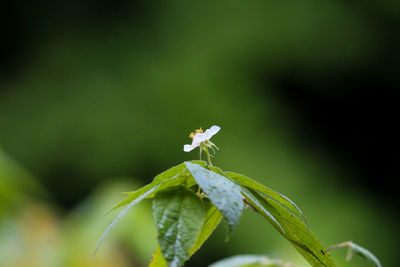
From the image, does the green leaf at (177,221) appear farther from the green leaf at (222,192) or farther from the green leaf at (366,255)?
the green leaf at (366,255)

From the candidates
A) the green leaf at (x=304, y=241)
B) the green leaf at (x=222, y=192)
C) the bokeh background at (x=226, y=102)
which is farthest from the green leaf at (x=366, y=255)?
the bokeh background at (x=226, y=102)

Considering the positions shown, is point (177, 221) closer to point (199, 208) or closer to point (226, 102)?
point (199, 208)

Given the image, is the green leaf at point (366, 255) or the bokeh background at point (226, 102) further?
the bokeh background at point (226, 102)

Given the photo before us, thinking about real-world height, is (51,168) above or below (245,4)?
below

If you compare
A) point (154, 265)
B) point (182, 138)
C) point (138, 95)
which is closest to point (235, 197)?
point (154, 265)

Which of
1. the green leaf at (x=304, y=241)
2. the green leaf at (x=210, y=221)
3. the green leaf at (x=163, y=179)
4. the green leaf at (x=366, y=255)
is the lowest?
the green leaf at (x=366, y=255)

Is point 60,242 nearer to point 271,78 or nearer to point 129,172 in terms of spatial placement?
point 129,172
